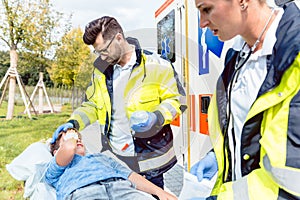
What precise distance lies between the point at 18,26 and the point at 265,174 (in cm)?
178

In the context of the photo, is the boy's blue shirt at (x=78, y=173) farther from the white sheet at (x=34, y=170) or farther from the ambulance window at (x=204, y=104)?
the ambulance window at (x=204, y=104)

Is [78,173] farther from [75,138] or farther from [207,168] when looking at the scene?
[207,168]

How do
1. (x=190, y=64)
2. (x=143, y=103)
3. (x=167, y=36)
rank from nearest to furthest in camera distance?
(x=143, y=103) → (x=190, y=64) → (x=167, y=36)

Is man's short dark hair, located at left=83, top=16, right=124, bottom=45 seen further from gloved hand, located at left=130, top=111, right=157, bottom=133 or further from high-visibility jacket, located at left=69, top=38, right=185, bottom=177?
gloved hand, located at left=130, top=111, right=157, bottom=133

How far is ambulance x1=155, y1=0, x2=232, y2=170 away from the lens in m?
2.02

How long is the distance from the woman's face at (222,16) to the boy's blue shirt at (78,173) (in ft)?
3.55

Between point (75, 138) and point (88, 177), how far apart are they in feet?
0.69

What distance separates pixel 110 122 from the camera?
71.6 inches

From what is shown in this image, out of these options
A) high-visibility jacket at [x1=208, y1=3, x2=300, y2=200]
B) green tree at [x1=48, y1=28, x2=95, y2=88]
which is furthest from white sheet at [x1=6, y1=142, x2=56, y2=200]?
high-visibility jacket at [x1=208, y1=3, x2=300, y2=200]

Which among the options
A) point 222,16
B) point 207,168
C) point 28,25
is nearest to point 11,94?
point 28,25

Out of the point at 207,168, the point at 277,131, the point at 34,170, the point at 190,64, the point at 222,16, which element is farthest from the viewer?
the point at 190,64

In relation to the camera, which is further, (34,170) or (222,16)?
(34,170)

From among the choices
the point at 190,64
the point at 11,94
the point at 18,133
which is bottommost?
the point at 18,133

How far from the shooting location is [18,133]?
2.30 meters
